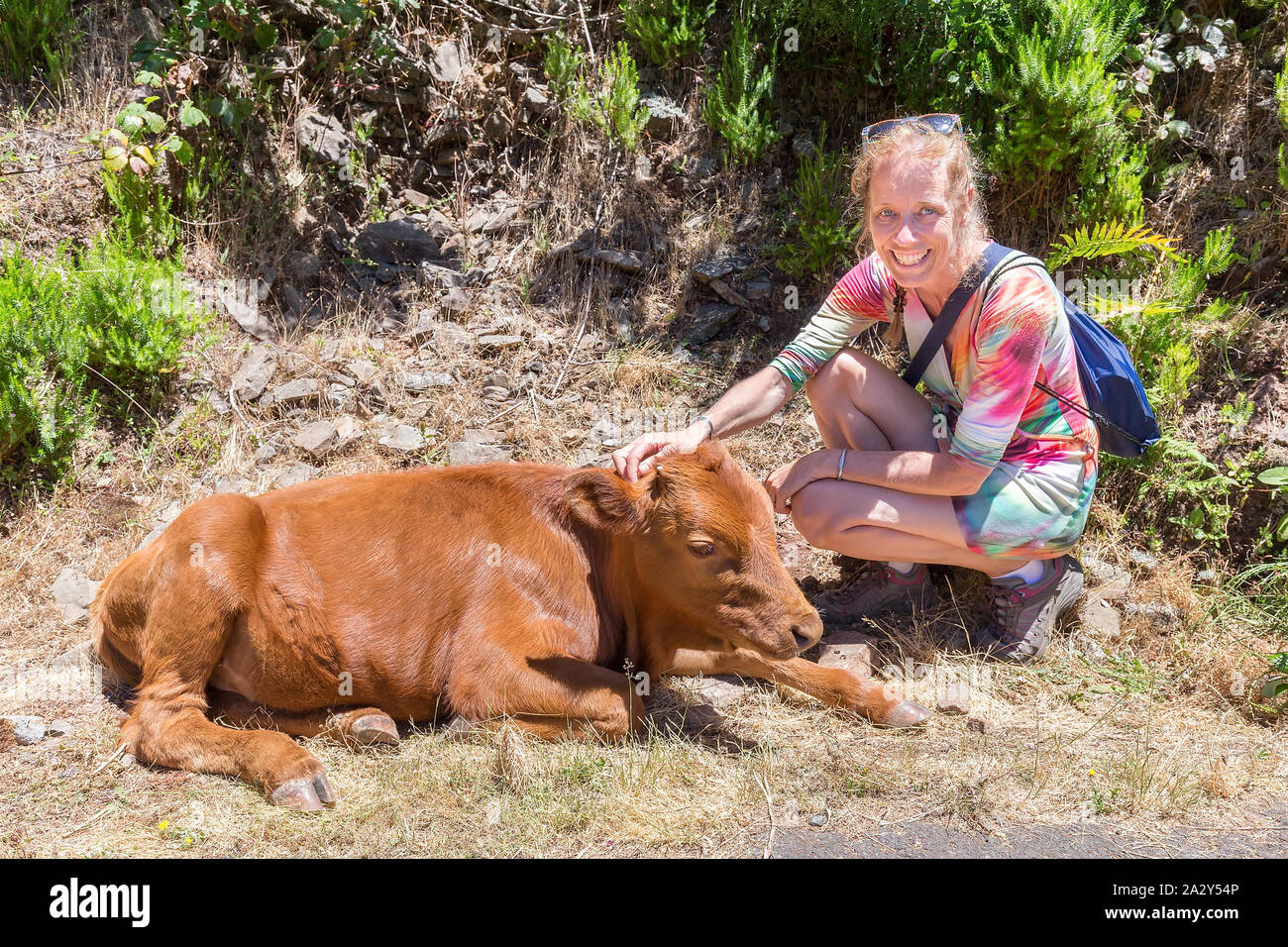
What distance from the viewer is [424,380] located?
7395 millimetres

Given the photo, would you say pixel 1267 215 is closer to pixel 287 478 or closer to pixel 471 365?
pixel 471 365

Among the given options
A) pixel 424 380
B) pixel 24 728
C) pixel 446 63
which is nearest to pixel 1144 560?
pixel 424 380

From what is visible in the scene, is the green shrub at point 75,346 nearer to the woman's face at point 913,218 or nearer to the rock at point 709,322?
the rock at point 709,322

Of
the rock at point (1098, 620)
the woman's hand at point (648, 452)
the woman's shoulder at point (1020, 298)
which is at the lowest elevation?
the rock at point (1098, 620)

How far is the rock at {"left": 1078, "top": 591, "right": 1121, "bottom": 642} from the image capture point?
5508 mm

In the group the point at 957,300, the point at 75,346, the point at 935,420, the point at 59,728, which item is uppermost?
the point at 957,300

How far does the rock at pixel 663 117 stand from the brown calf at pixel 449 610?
14.8ft

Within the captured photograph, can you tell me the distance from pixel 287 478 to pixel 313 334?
1388mm

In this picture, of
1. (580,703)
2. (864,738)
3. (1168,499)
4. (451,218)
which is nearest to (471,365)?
(451,218)

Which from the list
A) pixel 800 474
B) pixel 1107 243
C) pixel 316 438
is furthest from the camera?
pixel 316 438

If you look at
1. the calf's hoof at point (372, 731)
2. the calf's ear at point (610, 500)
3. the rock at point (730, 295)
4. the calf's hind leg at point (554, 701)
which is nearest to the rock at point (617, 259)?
the rock at point (730, 295)

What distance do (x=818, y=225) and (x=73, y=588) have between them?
5.29 metres

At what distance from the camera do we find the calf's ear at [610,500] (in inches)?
182

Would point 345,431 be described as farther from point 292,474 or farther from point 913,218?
point 913,218
